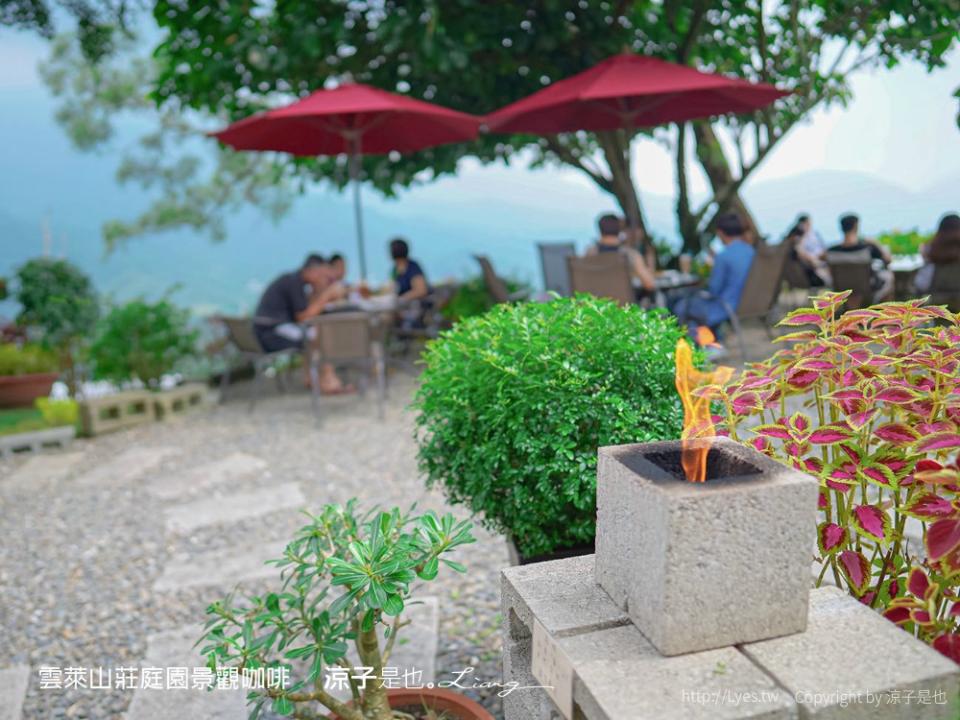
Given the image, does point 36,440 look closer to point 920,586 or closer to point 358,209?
point 358,209

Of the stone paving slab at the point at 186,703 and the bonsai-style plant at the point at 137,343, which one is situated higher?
the bonsai-style plant at the point at 137,343

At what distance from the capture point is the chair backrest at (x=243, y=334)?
21.8ft

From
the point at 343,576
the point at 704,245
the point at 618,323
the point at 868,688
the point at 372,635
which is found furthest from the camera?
the point at 704,245

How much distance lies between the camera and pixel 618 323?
7.43ft

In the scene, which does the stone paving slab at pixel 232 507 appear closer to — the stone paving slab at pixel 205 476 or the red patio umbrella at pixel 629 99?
the stone paving slab at pixel 205 476

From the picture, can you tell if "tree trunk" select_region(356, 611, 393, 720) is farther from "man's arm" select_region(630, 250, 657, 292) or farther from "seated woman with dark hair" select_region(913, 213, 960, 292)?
"seated woman with dark hair" select_region(913, 213, 960, 292)

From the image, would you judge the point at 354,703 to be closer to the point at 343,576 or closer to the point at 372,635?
the point at 372,635

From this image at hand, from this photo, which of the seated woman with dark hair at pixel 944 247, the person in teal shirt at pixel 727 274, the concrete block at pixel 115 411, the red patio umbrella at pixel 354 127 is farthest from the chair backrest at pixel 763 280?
the concrete block at pixel 115 411

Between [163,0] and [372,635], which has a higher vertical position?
[163,0]

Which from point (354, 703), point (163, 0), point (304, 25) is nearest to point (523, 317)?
point (354, 703)

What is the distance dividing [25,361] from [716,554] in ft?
28.9

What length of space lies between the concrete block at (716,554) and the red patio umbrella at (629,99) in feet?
15.9

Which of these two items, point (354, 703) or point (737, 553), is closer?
point (737, 553)

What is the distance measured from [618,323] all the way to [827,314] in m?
0.56
